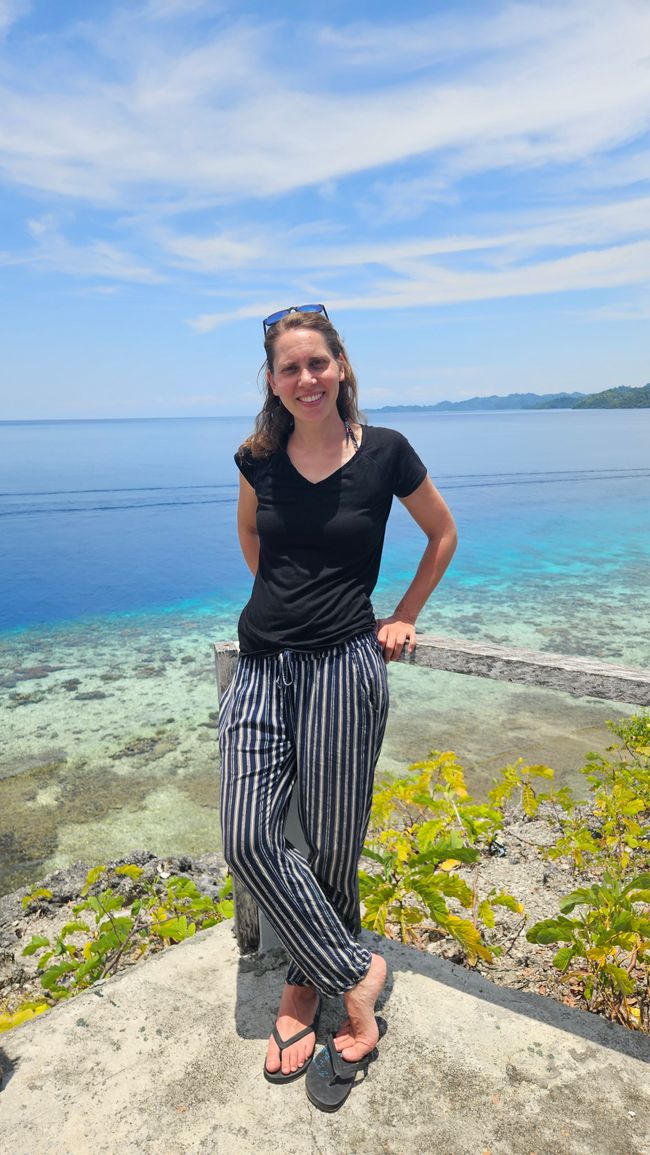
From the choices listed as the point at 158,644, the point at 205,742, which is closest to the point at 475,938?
the point at 205,742

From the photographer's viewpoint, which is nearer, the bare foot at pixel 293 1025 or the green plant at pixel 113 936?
the bare foot at pixel 293 1025

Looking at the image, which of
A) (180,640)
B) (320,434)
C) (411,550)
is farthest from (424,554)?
(411,550)

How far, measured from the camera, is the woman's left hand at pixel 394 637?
2555mm

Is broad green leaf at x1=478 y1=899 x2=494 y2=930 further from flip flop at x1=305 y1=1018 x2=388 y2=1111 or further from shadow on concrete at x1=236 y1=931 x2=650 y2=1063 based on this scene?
flip flop at x1=305 y1=1018 x2=388 y2=1111

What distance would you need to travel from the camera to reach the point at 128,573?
21453 mm

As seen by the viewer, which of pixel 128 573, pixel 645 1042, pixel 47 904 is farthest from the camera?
pixel 128 573

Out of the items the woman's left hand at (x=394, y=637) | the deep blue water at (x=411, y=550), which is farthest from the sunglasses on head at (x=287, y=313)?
the deep blue water at (x=411, y=550)

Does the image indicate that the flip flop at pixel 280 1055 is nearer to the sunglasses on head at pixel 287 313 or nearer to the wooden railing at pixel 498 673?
the wooden railing at pixel 498 673

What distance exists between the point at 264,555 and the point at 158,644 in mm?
11595

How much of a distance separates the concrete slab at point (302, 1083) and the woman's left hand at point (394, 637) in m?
1.22

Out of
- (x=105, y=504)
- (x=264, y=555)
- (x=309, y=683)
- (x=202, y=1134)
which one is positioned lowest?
(x=105, y=504)

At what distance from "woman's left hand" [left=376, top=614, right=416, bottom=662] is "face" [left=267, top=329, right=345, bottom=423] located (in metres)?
0.80

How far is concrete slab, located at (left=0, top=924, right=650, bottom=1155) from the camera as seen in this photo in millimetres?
2002

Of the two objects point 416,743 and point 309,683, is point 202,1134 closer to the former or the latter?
point 309,683
